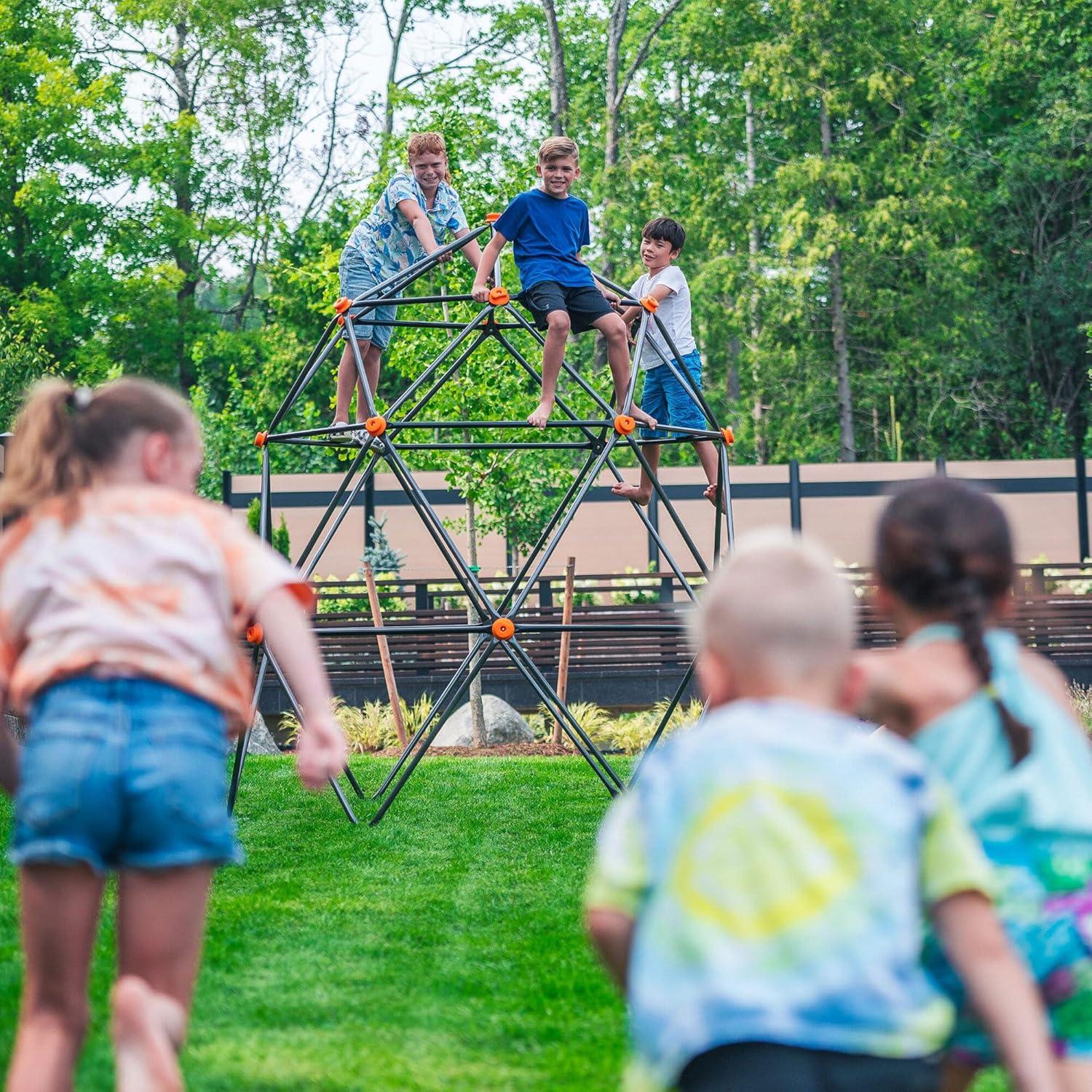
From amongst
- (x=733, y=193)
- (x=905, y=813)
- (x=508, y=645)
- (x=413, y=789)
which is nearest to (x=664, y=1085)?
(x=905, y=813)

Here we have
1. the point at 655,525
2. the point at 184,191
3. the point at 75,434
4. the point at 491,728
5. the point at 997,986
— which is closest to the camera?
the point at 997,986

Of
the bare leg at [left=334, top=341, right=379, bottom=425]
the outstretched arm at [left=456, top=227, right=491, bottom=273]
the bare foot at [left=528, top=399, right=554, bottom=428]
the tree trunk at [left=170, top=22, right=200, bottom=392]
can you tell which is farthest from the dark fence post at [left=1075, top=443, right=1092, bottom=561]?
the tree trunk at [left=170, top=22, right=200, bottom=392]

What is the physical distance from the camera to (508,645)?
22.0 ft

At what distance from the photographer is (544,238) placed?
6.87m

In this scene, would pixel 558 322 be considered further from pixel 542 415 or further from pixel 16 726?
pixel 16 726

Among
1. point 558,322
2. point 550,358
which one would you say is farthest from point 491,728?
point 558,322

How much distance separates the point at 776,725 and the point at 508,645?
196 inches

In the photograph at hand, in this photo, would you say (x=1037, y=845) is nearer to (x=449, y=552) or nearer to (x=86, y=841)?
(x=86, y=841)

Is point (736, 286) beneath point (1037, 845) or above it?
above

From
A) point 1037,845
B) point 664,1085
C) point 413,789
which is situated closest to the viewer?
point 664,1085

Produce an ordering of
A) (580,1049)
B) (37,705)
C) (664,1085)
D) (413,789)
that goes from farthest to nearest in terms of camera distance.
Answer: (413,789)
(580,1049)
(37,705)
(664,1085)

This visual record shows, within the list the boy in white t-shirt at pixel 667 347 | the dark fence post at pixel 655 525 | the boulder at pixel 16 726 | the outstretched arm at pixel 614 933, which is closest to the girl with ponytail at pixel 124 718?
the outstretched arm at pixel 614 933

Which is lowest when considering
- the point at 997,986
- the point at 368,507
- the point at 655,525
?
the point at 655,525

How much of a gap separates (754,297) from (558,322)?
19148 millimetres
